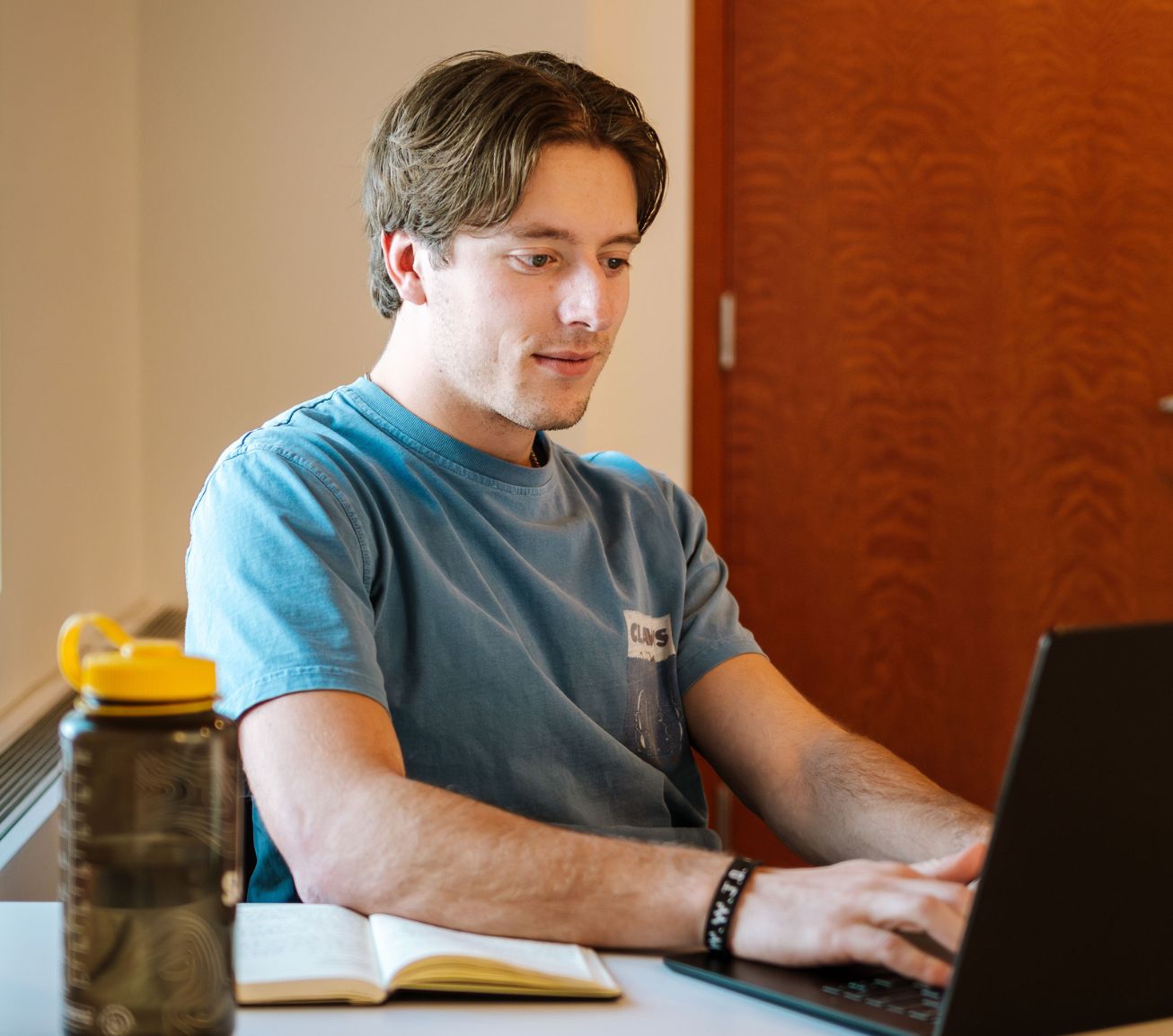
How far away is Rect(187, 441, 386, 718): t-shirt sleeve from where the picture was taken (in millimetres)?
1073

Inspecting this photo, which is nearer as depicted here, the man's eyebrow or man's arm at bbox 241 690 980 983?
man's arm at bbox 241 690 980 983

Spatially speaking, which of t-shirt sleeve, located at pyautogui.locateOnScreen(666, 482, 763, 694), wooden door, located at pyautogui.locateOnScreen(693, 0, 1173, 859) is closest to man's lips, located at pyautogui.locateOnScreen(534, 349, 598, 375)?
t-shirt sleeve, located at pyautogui.locateOnScreen(666, 482, 763, 694)

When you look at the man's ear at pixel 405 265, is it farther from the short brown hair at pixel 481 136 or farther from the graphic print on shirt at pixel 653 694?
the graphic print on shirt at pixel 653 694

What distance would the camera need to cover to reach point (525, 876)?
0.92 meters

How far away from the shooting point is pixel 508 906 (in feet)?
2.99

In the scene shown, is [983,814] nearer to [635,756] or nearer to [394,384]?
[635,756]

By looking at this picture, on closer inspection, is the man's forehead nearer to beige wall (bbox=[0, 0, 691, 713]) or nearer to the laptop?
the laptop

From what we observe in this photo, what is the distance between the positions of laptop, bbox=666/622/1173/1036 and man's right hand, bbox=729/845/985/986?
6cm

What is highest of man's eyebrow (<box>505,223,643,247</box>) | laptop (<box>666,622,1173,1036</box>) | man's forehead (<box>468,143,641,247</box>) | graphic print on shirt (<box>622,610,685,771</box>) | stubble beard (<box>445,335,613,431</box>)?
man's forehead (<box>468,143,641,247</box>)

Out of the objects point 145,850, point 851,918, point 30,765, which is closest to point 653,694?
point 851,918

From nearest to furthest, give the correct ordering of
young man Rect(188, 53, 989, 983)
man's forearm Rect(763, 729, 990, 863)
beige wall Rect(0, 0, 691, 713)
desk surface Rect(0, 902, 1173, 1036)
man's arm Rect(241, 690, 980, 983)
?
desk surface Rect(0, 902, 1173, 1036), man's arm Rect(241, 690, 980, 983), young man Rect(188, 53, 989, 983), man's forearm Rect(763, 729, 990, 863), beige wall Rect(0, 0, 691, 713)

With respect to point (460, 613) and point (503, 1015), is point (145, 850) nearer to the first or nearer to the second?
point (503, 1015)

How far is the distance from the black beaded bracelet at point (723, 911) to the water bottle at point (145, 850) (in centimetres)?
36

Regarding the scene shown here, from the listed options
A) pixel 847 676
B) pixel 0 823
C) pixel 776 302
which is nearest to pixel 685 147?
pixel 776 302
